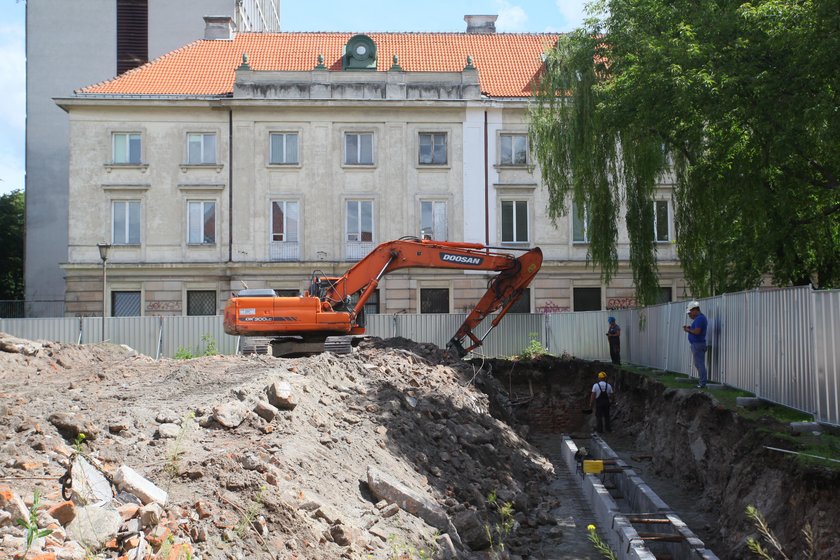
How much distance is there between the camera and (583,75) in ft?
81.9

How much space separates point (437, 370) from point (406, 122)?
16202mm

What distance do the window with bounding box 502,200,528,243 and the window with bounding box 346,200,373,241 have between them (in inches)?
192

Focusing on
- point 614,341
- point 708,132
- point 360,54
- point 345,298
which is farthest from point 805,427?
point 360,54

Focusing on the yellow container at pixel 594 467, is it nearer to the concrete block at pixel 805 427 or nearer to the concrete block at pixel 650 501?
the concrete block at pixel 650 501

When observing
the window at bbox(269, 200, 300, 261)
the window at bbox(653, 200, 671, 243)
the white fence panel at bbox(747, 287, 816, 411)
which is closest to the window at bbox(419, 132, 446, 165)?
the window at bbox(269, 200, 300, 261)

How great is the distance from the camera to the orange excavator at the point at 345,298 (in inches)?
814

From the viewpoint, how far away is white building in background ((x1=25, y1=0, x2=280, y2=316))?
40.5m

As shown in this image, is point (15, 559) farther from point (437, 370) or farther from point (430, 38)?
point (430, 38)

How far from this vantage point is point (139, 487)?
7.44 meters

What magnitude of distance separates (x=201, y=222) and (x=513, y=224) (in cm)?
1125

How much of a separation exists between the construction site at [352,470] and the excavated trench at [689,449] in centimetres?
4

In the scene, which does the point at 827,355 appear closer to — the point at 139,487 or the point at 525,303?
the point at 139,487

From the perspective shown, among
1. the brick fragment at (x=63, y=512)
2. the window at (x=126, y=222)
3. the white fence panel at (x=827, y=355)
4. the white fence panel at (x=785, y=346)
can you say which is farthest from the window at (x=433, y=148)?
the brick fragment at (x=63, y=512)

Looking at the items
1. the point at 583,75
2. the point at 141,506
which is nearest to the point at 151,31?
the point at 583,75
